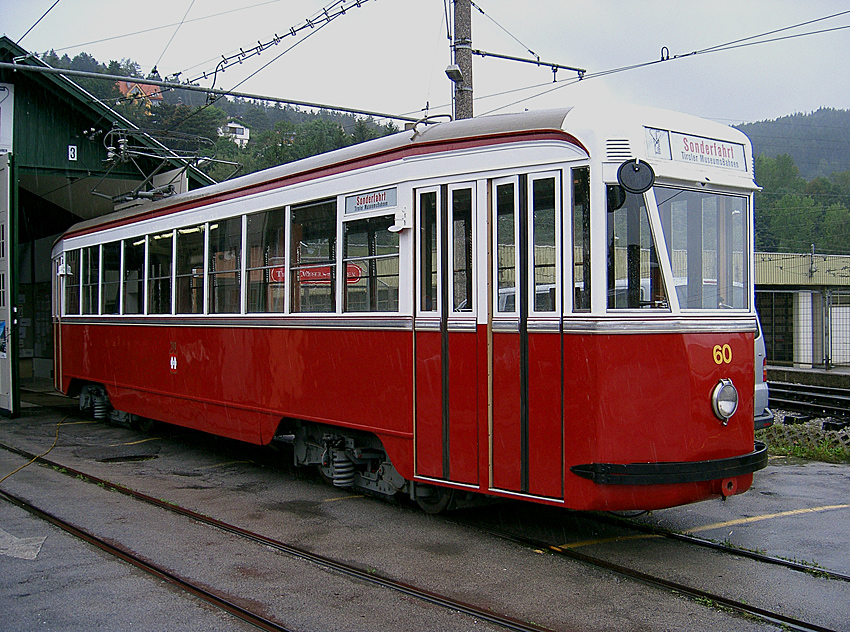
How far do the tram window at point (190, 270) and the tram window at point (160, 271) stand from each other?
306mm

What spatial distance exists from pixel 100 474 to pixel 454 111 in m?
6.73

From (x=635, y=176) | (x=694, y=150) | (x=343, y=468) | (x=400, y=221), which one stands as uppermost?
(x=694, y=150)

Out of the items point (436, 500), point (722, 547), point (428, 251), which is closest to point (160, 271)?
point (428, 251)

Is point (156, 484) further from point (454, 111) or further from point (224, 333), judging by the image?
point (454, 111)

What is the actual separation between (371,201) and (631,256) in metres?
2.51

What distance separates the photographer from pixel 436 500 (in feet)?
24.0

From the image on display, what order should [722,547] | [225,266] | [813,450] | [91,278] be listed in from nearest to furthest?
[722,547]
[225,266]
[813,450]
[91,278]

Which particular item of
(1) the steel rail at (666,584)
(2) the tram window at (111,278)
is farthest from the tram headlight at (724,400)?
(2) the tram window at (111,278)

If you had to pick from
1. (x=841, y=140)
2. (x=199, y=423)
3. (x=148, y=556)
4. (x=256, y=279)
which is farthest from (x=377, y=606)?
(x=841, y=140)

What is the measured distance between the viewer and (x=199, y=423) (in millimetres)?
10141

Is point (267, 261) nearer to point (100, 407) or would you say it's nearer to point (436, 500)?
point (436, 500)

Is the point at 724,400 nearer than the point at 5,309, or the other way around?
the point at 724,400

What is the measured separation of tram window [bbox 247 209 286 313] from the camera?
857 centimetres

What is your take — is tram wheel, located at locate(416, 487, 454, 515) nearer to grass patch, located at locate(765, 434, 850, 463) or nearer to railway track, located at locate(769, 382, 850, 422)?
grass patch, located at locate(765, 434, 850, 463)
